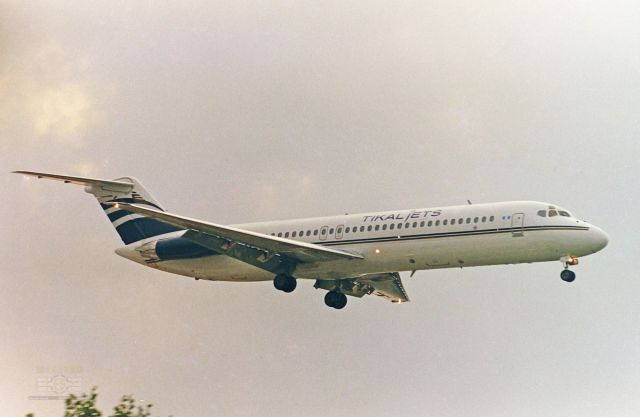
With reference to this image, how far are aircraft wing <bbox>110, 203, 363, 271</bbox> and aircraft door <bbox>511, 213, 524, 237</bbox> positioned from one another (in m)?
5.85

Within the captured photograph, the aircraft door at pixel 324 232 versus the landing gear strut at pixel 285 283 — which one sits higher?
the aircraft door at pixel 324 232

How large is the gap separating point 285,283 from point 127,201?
9.18 metres

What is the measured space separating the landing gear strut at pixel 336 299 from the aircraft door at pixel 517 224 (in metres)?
10.1

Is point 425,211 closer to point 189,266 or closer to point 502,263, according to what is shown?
point 502,263

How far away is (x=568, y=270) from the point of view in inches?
1842

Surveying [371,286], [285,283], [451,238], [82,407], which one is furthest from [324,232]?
[82,407]

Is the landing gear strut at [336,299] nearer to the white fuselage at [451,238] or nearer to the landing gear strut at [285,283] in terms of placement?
the white fuselage at [451,238]

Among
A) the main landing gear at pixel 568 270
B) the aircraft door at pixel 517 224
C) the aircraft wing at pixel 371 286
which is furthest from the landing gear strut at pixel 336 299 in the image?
the main landing gear at pixel 568 270

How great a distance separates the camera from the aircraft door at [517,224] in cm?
4656

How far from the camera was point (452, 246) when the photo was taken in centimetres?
4703

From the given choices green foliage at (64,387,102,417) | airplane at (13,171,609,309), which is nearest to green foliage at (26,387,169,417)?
green foliage at (64,387,102,417)

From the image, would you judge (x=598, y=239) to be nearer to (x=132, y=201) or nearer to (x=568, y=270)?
(x=568, y=270)

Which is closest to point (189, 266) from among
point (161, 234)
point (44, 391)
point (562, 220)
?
point (161, 234)

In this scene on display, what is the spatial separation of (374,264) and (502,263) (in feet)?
15.7
